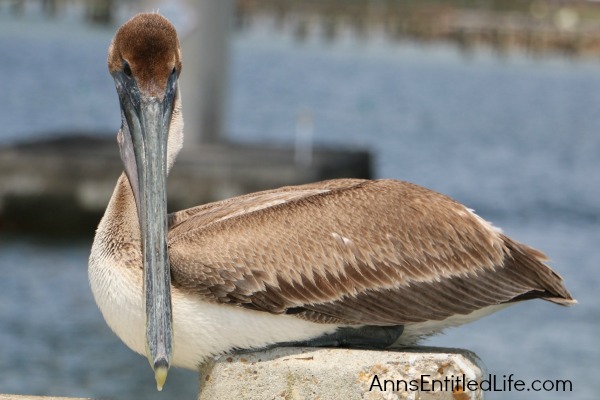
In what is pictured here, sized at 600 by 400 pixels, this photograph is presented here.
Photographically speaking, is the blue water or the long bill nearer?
the long bill

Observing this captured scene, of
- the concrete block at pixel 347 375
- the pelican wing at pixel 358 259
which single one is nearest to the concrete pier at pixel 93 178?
the pelican wing at pixel 358 259

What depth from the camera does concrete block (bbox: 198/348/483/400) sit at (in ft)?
12.6

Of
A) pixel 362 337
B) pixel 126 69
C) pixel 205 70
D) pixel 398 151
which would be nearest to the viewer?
pixel 126 69

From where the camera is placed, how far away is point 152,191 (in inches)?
150

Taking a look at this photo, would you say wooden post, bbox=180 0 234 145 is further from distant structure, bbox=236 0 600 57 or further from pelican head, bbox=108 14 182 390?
distant structure, bbox=236 0 600 57

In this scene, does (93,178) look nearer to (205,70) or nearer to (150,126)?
(205,70)

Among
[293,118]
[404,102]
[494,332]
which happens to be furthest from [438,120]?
[494,332]

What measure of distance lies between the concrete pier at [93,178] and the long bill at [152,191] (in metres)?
11.7

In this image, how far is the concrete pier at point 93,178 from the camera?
16.0 meters

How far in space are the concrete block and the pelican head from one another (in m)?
0.36

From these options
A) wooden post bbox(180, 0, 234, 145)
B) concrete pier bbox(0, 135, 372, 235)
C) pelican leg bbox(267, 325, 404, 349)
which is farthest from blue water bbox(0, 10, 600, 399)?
pelican leg bbox(267, 325, 404, 349)

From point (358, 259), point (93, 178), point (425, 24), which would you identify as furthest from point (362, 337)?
point (425, 24)

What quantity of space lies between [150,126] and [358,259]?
0.85 metres

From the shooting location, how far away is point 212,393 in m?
4.01
